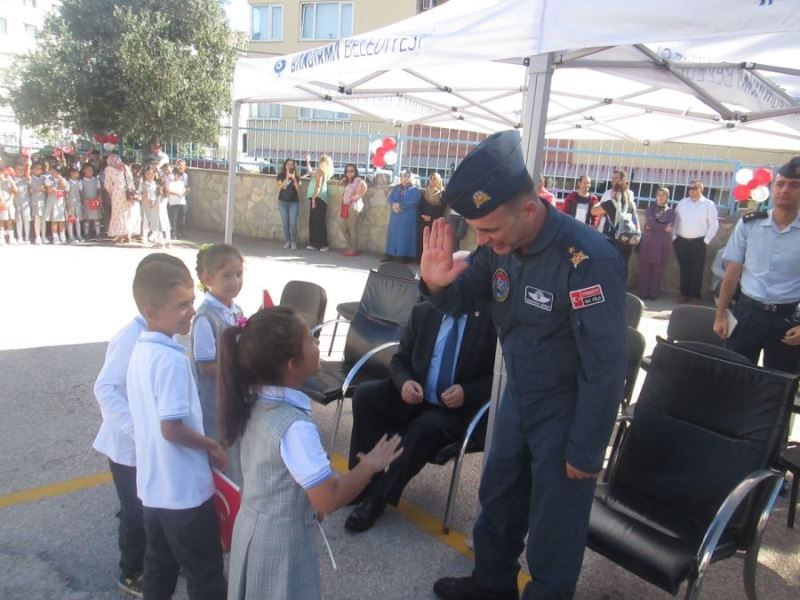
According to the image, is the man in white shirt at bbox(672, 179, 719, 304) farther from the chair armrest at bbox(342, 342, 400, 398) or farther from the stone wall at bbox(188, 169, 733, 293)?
the chair armrest at bbox(342, 342, 400, 398)

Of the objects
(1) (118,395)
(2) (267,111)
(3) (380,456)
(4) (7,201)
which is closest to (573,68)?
(3) (380,456)

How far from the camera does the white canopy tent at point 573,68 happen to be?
239cm

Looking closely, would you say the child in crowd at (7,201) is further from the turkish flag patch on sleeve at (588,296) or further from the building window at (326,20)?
the building window at (326,20)

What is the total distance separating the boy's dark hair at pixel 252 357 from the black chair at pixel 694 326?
3.08 m

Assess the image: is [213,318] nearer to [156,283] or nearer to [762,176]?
[156,283]

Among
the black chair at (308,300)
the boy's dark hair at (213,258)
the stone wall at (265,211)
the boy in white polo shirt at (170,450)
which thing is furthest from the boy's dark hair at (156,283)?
the stone wall at (265,211)

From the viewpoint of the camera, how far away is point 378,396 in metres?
3.54

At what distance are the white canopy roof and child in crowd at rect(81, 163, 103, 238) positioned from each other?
7706 mm

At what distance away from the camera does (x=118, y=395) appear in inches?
92.6

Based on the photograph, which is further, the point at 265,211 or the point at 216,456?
the point at 265,211

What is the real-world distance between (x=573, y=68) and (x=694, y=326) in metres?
1.94

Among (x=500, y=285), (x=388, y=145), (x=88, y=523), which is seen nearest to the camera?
(x=500, y=285)

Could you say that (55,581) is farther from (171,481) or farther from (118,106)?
(118,106)

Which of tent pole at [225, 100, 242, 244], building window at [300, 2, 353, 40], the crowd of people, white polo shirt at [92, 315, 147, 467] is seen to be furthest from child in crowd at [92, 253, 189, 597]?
building window at [300, 2, 353, 40]
